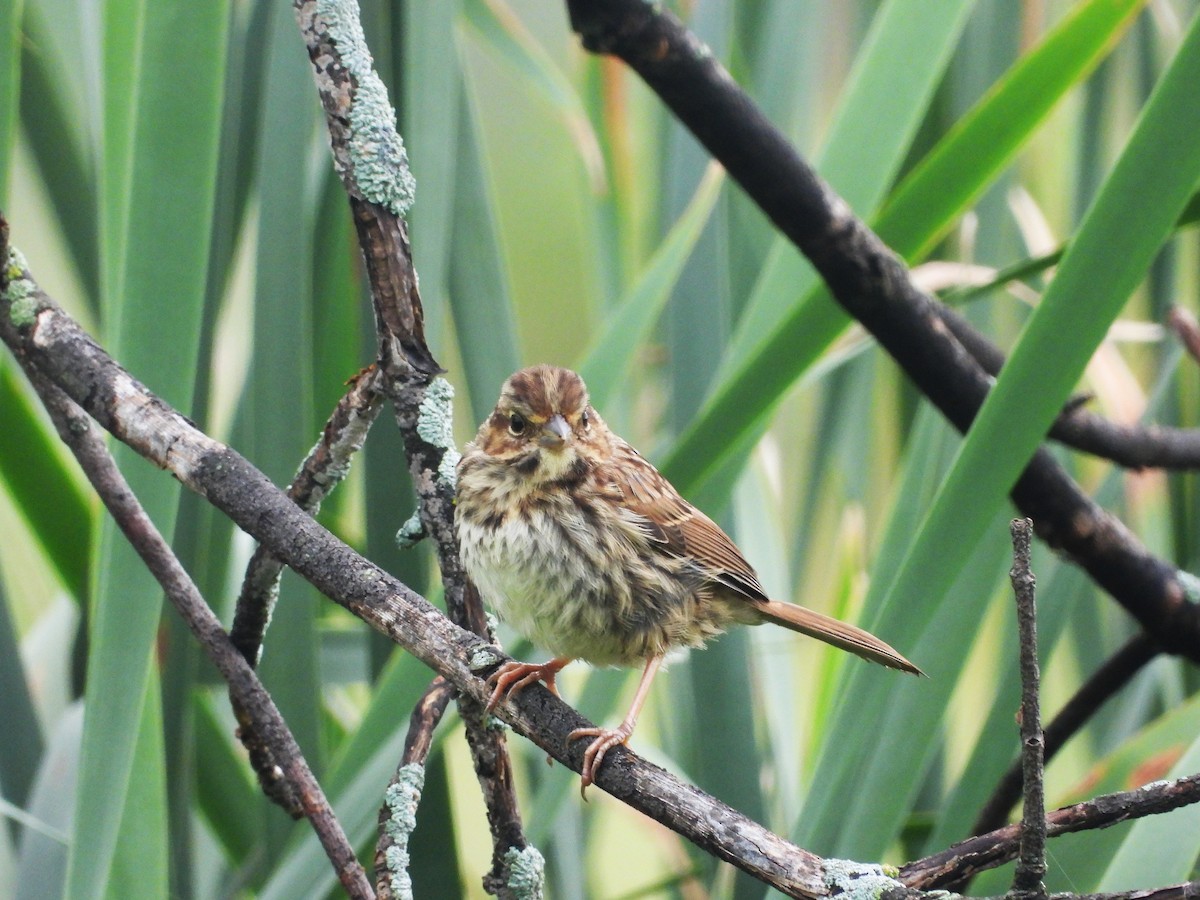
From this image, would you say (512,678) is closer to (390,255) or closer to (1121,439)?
(390,255)

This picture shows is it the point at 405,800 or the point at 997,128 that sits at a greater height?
the point at 997,128

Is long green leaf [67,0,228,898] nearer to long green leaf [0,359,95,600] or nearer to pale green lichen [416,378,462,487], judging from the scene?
pale green lichen [416,378,462,487]

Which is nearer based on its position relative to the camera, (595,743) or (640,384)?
(595,743)

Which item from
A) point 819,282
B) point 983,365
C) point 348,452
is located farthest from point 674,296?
point 348,452

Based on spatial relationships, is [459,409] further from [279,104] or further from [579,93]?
[279,104]

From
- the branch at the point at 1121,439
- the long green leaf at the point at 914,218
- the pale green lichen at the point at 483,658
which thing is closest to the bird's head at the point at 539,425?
the long green leaf at the point at 914,218

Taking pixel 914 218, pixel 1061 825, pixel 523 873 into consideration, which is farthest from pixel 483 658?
pixel 914 218

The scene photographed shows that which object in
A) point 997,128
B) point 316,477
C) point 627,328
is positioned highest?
point 997,128
